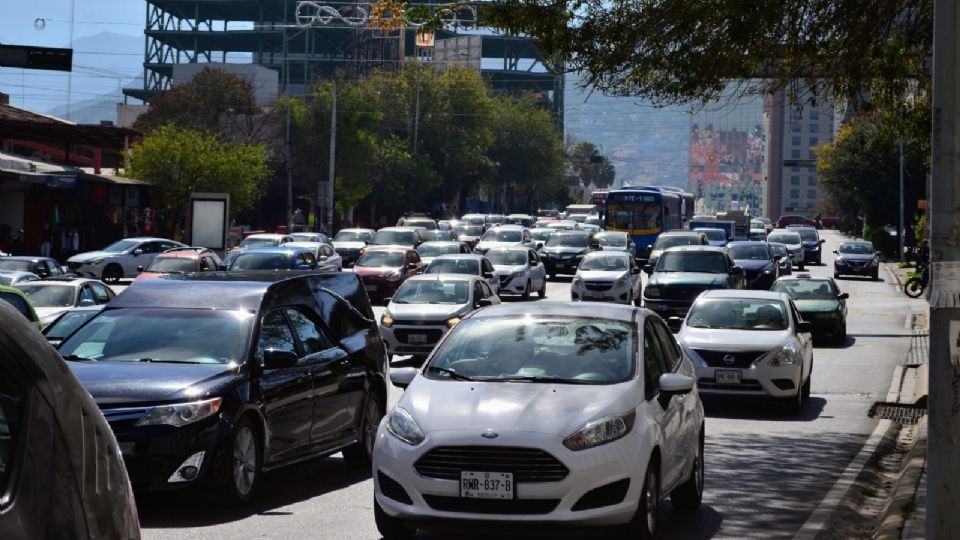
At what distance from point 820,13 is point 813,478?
205 inches

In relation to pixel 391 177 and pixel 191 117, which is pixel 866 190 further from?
pixel 191 117

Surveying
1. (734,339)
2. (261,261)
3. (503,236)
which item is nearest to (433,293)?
(734,339)

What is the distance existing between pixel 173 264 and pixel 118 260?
27.9 ft

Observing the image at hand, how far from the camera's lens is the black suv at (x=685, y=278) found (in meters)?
32.9

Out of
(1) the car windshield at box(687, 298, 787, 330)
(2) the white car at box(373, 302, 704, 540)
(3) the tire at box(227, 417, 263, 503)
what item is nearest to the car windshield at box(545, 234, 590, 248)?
(1) the car windshield at box(687, 298, 787, 330)

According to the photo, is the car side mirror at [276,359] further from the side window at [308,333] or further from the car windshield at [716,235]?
the car windshield at [716,235]

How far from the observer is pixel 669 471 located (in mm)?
9680

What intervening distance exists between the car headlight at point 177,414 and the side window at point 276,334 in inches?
44.7

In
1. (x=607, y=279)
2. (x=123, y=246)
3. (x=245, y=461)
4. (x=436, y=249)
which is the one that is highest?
(x=436, y=249)

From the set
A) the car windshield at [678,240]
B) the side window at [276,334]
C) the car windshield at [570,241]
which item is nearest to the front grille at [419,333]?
the side window at [276,334]

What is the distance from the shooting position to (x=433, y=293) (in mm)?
25875

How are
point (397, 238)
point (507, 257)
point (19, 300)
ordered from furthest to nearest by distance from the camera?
point (397, 238)
point (507, 257)
point (19, 300)

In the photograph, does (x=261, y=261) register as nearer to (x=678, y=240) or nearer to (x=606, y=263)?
(x=606, y=263)

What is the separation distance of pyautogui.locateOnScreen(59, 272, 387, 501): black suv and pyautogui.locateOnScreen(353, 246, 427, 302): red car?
84.3 feet
